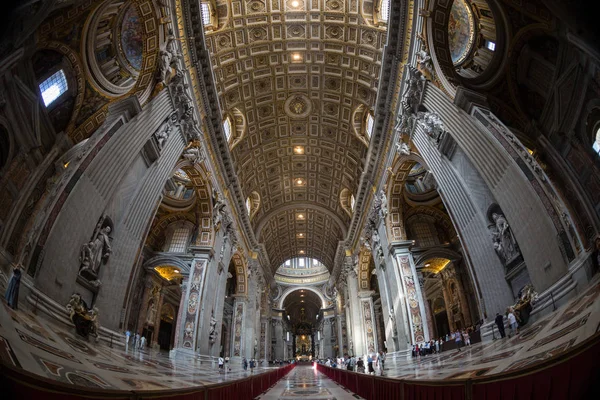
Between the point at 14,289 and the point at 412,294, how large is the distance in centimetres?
1411

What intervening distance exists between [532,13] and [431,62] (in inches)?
126

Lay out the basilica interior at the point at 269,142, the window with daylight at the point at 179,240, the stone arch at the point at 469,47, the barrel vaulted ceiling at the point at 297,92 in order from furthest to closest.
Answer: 1. the window with daylight at the point at 179,240
2. the barrel vaulted ceiling at the point at 297,92
3. the stone arch at the point at 469,47
4. the basilica interior at the point at 269,142

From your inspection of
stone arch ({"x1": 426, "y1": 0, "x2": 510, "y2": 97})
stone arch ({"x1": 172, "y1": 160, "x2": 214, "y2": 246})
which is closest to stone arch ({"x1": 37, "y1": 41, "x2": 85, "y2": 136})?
stone arch ({"x1": 172, "y1": 160, "x2": 214, "y2": 246})

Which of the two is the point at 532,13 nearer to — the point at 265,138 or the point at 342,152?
the point at 342,152

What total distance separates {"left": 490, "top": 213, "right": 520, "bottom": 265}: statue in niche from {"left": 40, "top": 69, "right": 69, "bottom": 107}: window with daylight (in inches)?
502

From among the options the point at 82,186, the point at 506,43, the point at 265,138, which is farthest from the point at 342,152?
the point at 82,186

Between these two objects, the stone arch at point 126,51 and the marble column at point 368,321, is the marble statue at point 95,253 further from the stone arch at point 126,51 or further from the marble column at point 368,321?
the marble column at point 368,321

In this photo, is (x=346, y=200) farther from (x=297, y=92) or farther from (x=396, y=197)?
(x=297, y=92)

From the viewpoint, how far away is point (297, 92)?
62.9 feet

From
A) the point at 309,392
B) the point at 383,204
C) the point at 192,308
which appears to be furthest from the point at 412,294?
the point at 192,308

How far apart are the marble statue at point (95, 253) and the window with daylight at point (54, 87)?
3332 millimetres

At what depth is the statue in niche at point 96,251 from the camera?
7277 mm

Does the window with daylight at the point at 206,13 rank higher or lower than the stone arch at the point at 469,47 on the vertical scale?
higher

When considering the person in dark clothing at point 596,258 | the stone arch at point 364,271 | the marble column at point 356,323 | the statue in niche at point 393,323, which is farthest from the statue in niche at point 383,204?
the person in dark clothing at point 596,258
